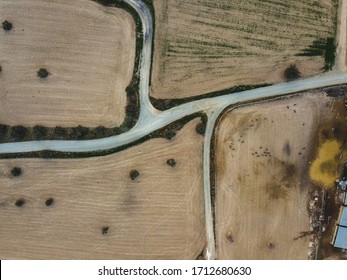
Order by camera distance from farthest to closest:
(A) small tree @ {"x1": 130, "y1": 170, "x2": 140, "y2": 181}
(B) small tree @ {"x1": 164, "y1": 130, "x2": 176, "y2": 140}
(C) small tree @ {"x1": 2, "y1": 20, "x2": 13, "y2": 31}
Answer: (A) small tree @ {"x1": 130, "y1": 170, "x2": 140, "y2": 181} → (B) small tree @ {"x1": 164, "y1": 130, "x2": 176, "y2": 140} → (C) small tree @ {"x1": 2, "y1": 20, "x2": 13, "y2": 31}

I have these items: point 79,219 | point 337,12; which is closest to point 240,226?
point 79,219

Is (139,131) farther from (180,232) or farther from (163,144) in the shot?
(180,232)

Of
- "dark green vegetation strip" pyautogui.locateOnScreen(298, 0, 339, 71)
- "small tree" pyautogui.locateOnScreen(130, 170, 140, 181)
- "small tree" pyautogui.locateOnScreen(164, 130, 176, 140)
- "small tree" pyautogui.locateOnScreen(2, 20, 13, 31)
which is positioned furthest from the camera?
"small tree" pyautogui.locateOnScreen(130, 170, 140, 181)

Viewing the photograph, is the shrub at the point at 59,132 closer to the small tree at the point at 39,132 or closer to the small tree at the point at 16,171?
the small tree at the point at 39,132

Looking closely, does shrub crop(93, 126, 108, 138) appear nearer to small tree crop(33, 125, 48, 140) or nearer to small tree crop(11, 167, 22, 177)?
small tree crop(33, 125, 48, 140)

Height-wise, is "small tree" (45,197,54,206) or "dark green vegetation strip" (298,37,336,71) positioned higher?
"dark green vegetation strip" (298,37,336,71)

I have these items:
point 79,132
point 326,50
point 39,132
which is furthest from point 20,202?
point 326,50

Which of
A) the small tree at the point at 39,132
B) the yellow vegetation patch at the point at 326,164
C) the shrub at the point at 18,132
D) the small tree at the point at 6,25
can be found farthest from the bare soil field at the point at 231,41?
the small tree at the point at 6,25

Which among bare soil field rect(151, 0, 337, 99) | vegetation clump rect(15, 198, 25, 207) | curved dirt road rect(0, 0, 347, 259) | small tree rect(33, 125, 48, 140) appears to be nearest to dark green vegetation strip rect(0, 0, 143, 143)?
small tree rect(33, 125, 48, 140)
